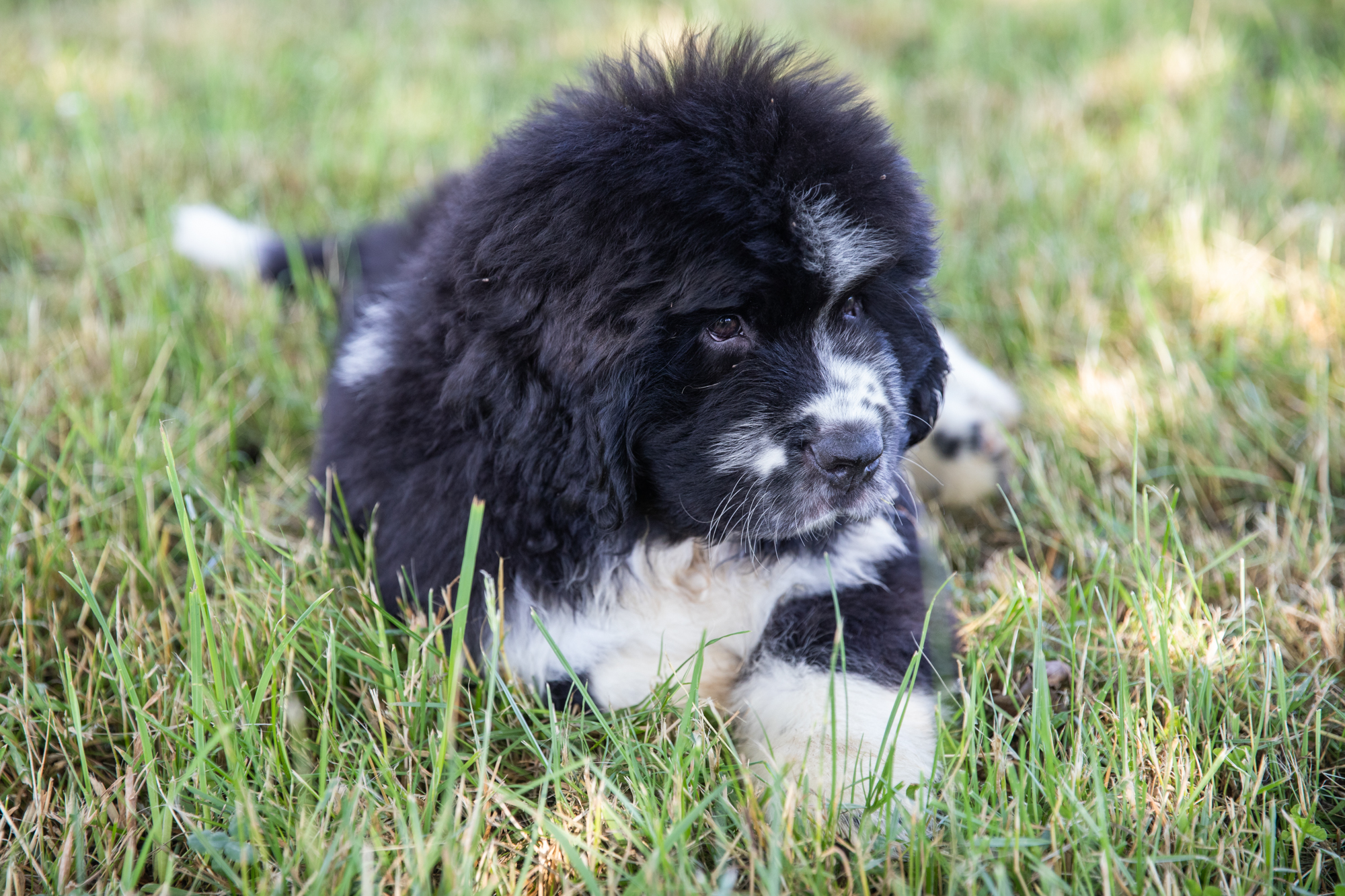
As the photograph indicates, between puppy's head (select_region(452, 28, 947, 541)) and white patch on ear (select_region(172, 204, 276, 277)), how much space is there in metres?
2.03

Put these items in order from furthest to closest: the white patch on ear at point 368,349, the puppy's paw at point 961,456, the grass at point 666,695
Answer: the puppy's paw at point 961,456, the white patch on ear at point 368,349, the grass at point 666,695

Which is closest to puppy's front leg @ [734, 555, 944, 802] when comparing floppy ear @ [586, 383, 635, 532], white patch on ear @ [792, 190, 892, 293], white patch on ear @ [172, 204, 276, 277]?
floppy ear @ [586, 383, 635, 532]

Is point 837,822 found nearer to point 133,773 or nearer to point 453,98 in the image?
point 133,773

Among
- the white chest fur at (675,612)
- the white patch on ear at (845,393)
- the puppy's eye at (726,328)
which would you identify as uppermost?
the puppy's eye at (726,328)

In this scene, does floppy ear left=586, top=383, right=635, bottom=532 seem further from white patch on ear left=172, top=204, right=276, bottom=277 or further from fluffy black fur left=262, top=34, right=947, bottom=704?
white patch on ear left=172, top=204, right=276, bottom=277

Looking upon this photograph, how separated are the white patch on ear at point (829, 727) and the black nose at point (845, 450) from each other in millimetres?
362

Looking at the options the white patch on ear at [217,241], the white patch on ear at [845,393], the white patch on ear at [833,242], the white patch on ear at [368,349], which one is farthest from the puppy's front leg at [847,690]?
the white patch on ear at [217,241]

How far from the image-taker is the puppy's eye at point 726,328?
182 centimetres

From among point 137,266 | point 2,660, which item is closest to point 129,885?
point 2,660

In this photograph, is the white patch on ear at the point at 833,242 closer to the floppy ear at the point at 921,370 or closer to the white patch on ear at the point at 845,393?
the white patch on ear at the point at 845,393

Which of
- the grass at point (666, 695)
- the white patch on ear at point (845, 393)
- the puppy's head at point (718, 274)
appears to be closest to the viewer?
the grass at point (666, 695)

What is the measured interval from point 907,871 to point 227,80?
5.18 metres

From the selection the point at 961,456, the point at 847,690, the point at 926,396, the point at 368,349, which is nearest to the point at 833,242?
the point at 926,396

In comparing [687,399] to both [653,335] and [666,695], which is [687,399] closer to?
[653,335]
